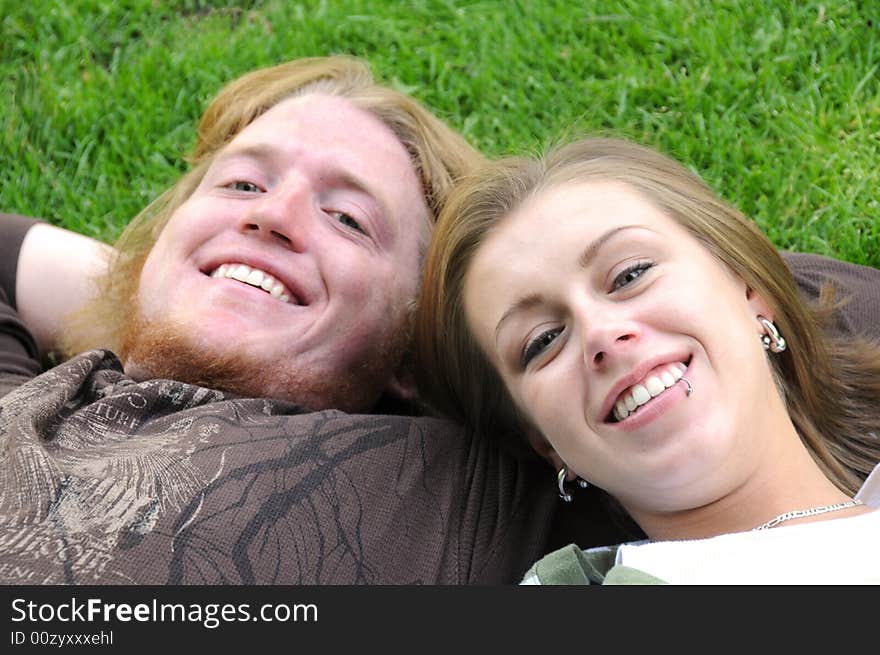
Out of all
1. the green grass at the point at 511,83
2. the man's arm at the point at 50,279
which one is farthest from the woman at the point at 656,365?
the man's arm at the point at 50,279

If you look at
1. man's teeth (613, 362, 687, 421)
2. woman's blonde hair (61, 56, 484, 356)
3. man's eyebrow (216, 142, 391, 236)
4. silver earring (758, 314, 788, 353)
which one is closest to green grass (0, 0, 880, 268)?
woman's blonde hair (61, 56, 484, 356)

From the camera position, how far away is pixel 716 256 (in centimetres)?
271

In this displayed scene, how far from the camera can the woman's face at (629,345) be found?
238 cm

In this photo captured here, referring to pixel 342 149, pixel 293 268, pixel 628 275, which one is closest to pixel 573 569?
pixel 628 275

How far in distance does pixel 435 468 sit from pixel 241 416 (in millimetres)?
547

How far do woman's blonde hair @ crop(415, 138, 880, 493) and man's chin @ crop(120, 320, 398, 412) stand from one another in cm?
32

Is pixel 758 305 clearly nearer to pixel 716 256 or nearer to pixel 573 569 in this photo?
pixel 716 256

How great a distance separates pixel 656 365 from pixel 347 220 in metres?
1.36

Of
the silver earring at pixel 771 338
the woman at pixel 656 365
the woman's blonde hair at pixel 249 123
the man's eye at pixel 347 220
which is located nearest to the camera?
the woman at pixel 656 365

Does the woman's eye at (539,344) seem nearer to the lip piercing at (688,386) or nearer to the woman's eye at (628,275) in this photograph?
the woman's eye at (628,275)

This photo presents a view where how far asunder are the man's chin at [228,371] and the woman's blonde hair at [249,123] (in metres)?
0.41

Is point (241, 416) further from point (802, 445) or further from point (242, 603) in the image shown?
point (802, 445)

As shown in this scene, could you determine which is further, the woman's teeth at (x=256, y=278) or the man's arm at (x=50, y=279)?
the man's arm at (x=50, y=279)

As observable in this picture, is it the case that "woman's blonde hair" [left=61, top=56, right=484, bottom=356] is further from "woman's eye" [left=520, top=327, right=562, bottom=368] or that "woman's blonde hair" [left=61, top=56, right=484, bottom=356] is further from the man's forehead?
"woman's eye" [left=520, top=327, right=562, bottom=368]
